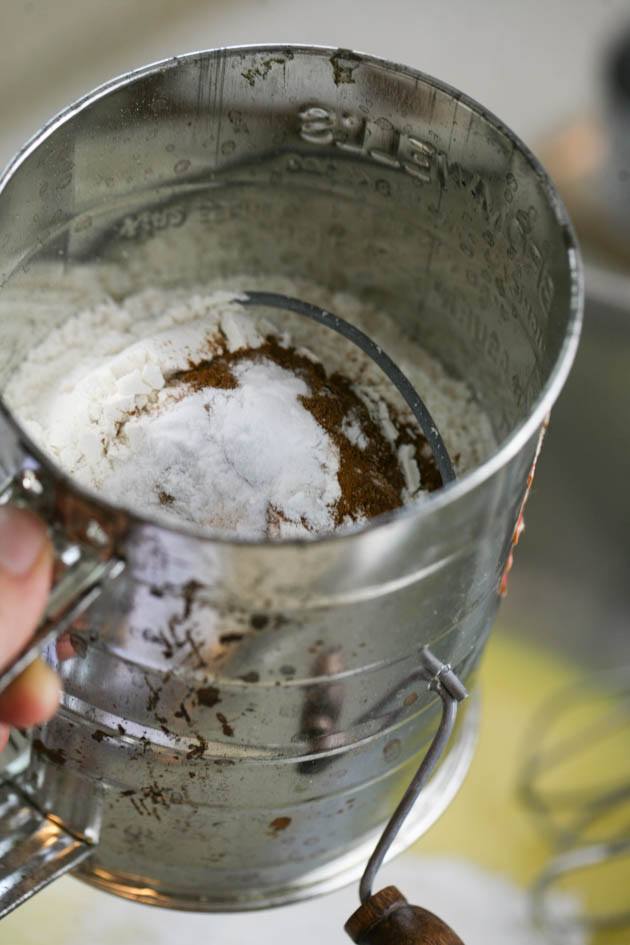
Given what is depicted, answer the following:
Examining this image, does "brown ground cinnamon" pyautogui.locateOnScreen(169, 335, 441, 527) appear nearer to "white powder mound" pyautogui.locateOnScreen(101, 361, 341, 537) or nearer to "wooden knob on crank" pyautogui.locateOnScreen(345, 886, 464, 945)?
"white powder mound" pyautogui.locateOnScreen(101, 361, 341, 537)

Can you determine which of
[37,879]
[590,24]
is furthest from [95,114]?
[590,24]

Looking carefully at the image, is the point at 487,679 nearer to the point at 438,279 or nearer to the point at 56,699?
the point at 438,279

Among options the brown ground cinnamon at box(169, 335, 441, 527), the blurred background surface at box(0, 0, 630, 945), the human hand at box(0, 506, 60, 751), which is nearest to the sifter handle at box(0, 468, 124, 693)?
the human hand at box(0, 506, 60, 751)

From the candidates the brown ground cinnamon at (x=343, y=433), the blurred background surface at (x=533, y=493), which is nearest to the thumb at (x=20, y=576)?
the brown ground cinnamon at (x=343, y=433)

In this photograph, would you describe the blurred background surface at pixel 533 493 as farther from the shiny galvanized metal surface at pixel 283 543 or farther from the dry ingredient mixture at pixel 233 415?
the dry ingredient mixture at pixel 233 415

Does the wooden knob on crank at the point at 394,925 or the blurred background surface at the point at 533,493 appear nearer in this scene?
the wooden knob on crank at the point at 394,925
